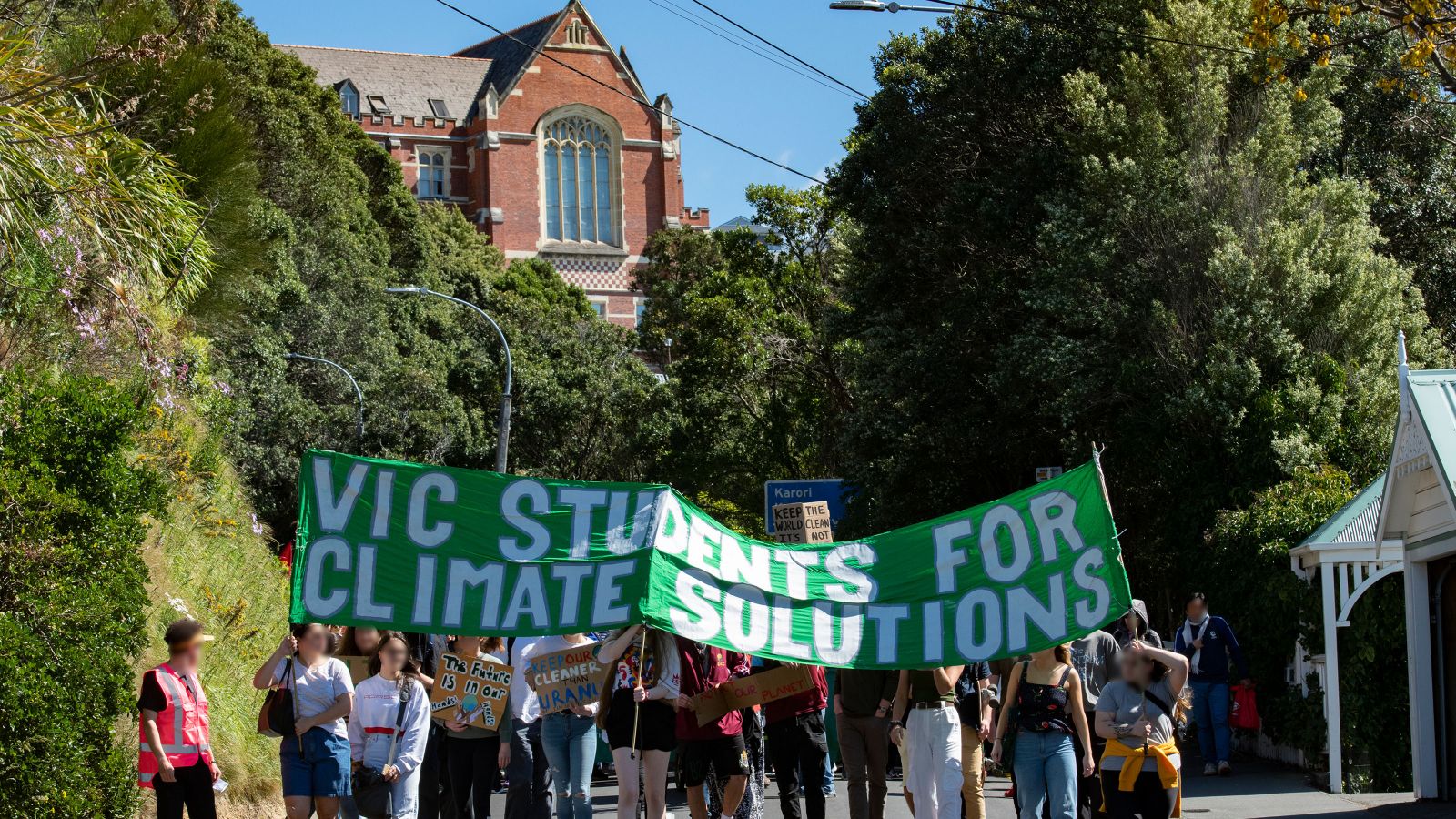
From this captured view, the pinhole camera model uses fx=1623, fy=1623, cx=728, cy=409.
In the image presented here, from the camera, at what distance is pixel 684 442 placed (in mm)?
38406

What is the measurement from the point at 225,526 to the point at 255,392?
16.5 m

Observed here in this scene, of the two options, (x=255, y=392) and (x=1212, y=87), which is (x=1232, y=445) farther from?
(x=255, y=392)

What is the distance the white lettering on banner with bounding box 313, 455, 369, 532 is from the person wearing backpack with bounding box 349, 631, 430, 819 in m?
1.47

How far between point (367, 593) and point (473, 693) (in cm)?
206

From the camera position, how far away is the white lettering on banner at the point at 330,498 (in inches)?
343

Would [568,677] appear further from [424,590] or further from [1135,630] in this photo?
[1135,630]

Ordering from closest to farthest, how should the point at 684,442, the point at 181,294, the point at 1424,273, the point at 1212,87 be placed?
the point at 181,294
the point at 1212,87
the point at 1424,273
the point at 684,442

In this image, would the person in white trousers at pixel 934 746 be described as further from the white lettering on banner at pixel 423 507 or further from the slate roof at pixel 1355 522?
the slate roof at pixel 1355 522

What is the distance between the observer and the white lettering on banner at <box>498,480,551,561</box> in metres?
8.73

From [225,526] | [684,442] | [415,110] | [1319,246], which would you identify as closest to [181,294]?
[225,526]

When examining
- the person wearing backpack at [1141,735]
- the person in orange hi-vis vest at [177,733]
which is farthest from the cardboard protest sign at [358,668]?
the person wearing backpack at [1141,735]

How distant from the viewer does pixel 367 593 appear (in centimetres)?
862

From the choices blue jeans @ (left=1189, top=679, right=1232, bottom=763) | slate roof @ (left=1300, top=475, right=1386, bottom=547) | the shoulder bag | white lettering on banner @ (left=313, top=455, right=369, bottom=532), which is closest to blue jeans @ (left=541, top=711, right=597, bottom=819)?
the shoulder bag

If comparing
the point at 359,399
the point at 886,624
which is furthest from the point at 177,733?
the point at 359,399
